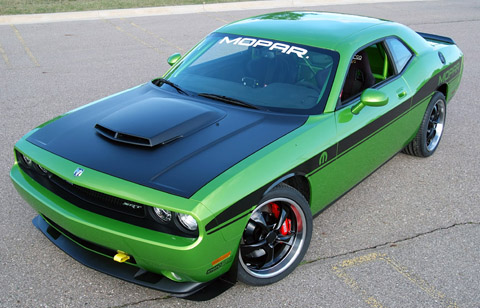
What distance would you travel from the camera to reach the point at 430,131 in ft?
17.9

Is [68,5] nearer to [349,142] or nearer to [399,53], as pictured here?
[399,53]

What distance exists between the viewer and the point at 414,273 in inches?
142

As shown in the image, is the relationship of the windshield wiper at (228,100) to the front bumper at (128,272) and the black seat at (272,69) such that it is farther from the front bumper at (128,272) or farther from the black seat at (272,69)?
the front bumper at (128,272)

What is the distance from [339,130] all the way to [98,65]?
Answer: 620cm

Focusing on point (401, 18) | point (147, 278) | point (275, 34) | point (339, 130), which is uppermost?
point (275, 34)

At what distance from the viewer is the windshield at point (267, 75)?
3.89 meters

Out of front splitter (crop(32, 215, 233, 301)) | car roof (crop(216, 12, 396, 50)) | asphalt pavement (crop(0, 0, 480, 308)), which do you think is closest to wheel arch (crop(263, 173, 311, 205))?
asphalt pavement (crop(0, 0, 480, 308))

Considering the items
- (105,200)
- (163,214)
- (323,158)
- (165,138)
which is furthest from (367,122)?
(105,200)

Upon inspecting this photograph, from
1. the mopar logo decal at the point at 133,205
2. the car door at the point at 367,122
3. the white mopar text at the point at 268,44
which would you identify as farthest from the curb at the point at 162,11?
the mopar logo decal at the point at 133,205

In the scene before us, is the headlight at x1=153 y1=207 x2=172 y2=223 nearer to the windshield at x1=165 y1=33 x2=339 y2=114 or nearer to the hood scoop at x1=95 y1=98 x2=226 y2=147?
the hood scoop at x1=95 y1=98 x2=226 y2=147

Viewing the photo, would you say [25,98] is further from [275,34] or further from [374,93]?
[374,93]

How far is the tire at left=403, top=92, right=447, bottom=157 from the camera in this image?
514cm

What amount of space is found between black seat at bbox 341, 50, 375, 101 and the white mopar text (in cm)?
45

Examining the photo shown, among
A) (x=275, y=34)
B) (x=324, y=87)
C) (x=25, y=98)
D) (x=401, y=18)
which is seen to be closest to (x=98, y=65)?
(x=25, y=98)
